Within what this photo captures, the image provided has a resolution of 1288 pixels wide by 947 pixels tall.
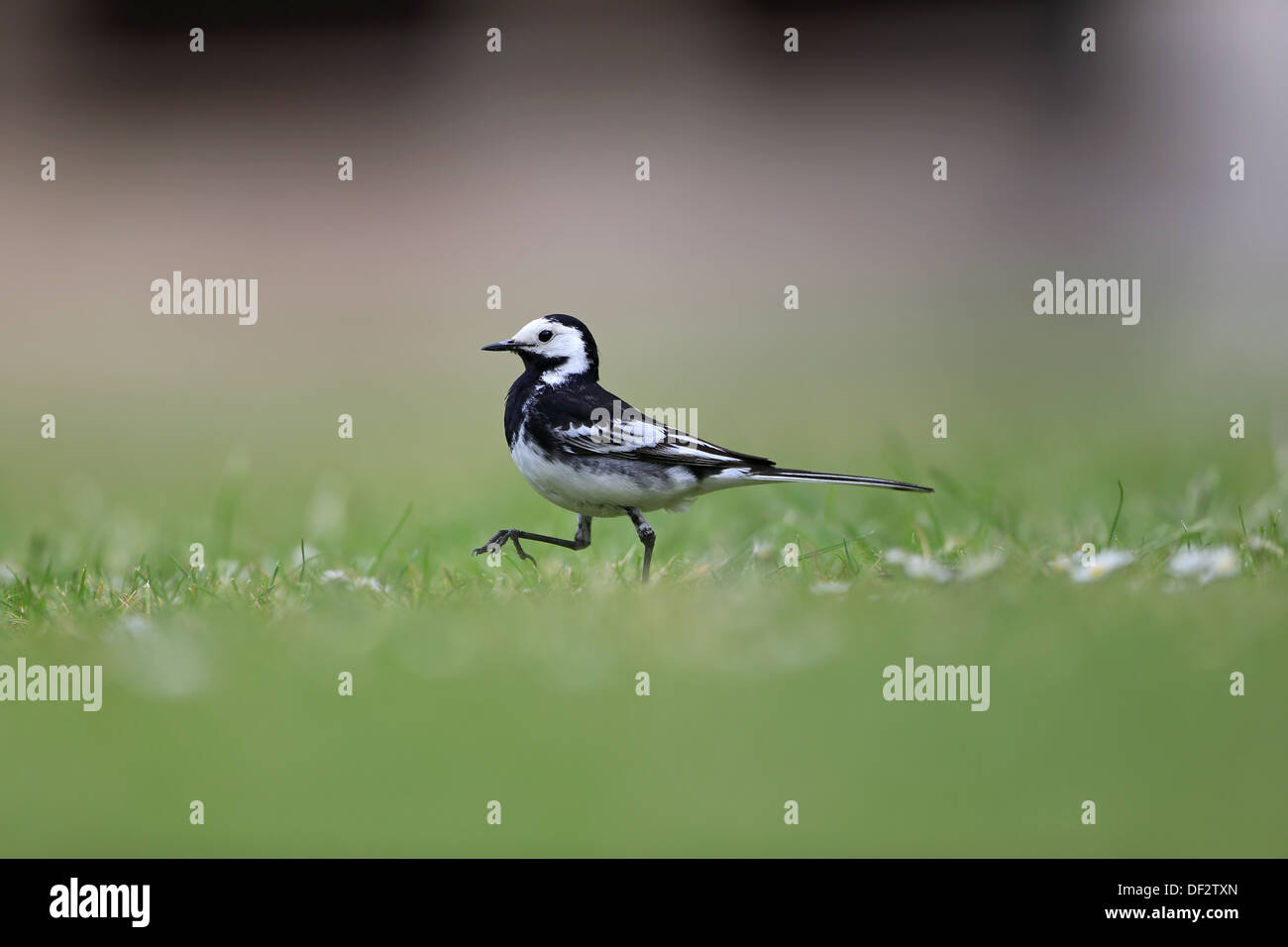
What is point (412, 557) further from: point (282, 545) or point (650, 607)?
point (650, 607)

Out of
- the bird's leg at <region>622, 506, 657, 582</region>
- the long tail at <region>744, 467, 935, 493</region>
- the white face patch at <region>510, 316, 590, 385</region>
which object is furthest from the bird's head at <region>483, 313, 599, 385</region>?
the long tail at <region>744, 467, 935, 493</region>

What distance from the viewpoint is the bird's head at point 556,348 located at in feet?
21.2

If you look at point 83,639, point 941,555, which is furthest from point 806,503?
point 83,639

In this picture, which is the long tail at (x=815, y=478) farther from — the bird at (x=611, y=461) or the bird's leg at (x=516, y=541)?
the bird's leg at (x=516, y=541)

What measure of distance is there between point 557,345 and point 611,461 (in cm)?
72

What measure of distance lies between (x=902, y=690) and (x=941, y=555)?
202cm

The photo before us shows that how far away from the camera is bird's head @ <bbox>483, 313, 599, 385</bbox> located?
21.2 feet

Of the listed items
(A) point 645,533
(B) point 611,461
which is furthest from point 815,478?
(B) point 611,461

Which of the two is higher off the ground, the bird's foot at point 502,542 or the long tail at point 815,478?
Answer: the long tail at point 815,478

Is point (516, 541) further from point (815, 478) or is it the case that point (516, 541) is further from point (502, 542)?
point (815, 478)

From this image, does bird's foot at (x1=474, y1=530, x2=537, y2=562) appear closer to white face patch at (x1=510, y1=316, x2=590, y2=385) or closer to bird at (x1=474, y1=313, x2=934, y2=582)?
bird at (x1=474, y1=313, x2=934, y2=582)

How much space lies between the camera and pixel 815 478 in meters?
A: 6.03

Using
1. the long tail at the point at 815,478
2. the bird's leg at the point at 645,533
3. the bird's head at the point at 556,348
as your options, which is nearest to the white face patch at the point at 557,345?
the bird's head at the point at 556,348

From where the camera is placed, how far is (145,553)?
6.95m
